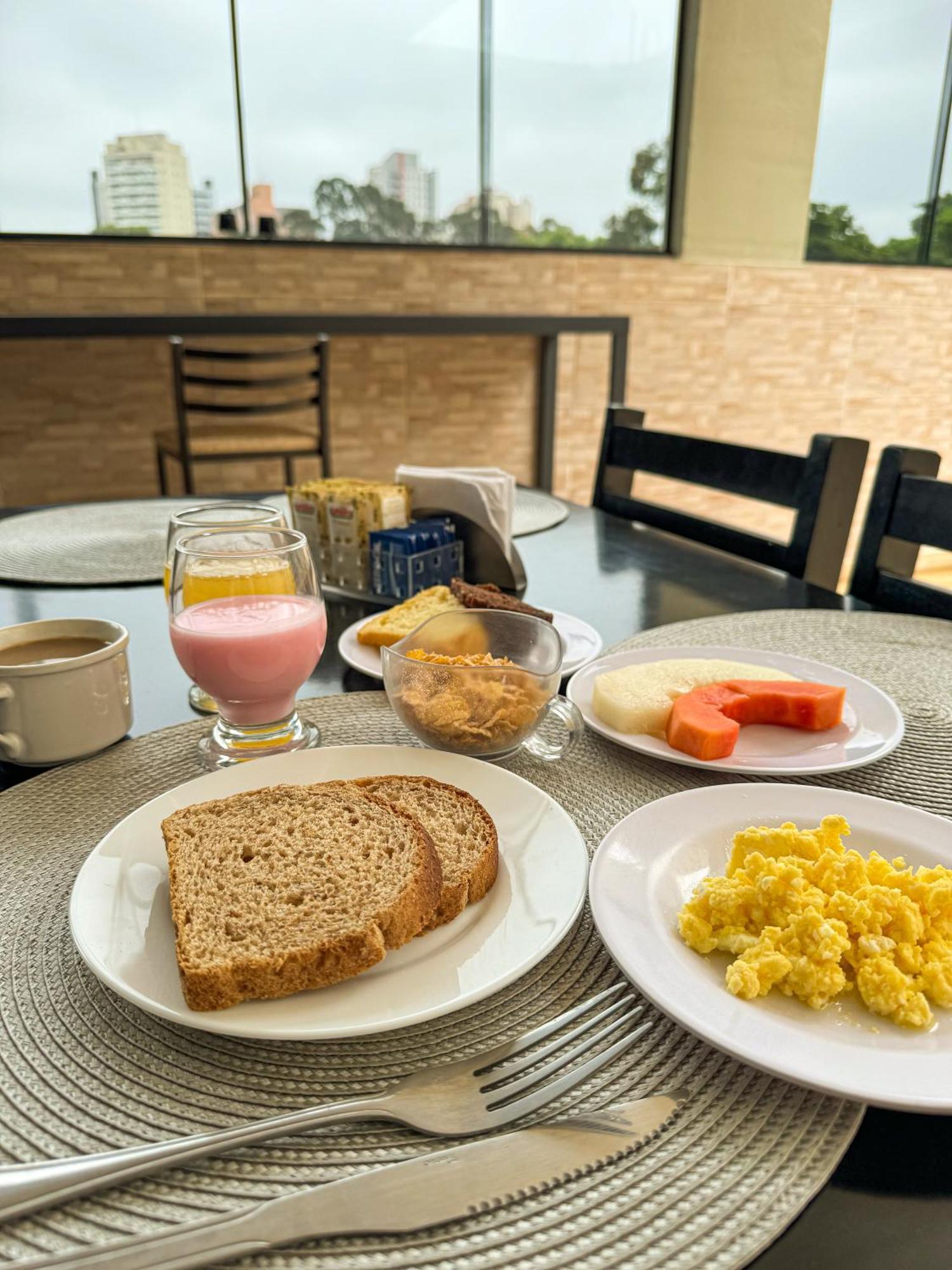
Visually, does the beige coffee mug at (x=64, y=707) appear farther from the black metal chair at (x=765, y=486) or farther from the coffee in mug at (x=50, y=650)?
the black metal chair at (x=765, y=486)

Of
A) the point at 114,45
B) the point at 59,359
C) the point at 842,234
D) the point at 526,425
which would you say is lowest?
the point at 526,425

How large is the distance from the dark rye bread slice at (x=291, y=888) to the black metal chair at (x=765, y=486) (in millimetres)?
990

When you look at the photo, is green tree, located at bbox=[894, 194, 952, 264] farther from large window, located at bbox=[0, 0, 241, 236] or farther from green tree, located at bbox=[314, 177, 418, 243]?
large window, located at bbox=[0, 0, 241, 236]

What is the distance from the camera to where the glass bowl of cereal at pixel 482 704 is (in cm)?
75

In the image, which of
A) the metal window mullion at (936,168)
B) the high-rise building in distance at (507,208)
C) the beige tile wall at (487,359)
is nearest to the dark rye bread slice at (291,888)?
the beige tile wall at (487,359)

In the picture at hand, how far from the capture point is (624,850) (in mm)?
591

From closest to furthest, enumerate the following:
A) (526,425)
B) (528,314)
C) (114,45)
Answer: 1. (114,45)
2. (528,314)
3. (526,425)

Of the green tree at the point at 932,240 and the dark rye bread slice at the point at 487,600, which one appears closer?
the dark rye bread slice at the point at 487,600

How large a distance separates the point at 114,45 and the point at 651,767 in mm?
4072

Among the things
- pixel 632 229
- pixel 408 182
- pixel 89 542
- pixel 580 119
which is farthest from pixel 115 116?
pixel 89 542

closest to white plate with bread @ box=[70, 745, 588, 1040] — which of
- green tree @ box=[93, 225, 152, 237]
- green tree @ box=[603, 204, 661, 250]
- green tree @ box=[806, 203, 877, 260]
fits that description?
green tree @ box=[93, 225, 152, 237]

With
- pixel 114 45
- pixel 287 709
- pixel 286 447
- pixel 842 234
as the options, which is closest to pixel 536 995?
pixel 287 709

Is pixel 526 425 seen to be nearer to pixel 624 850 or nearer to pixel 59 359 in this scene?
pixel 59 359

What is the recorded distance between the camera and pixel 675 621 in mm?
1128
